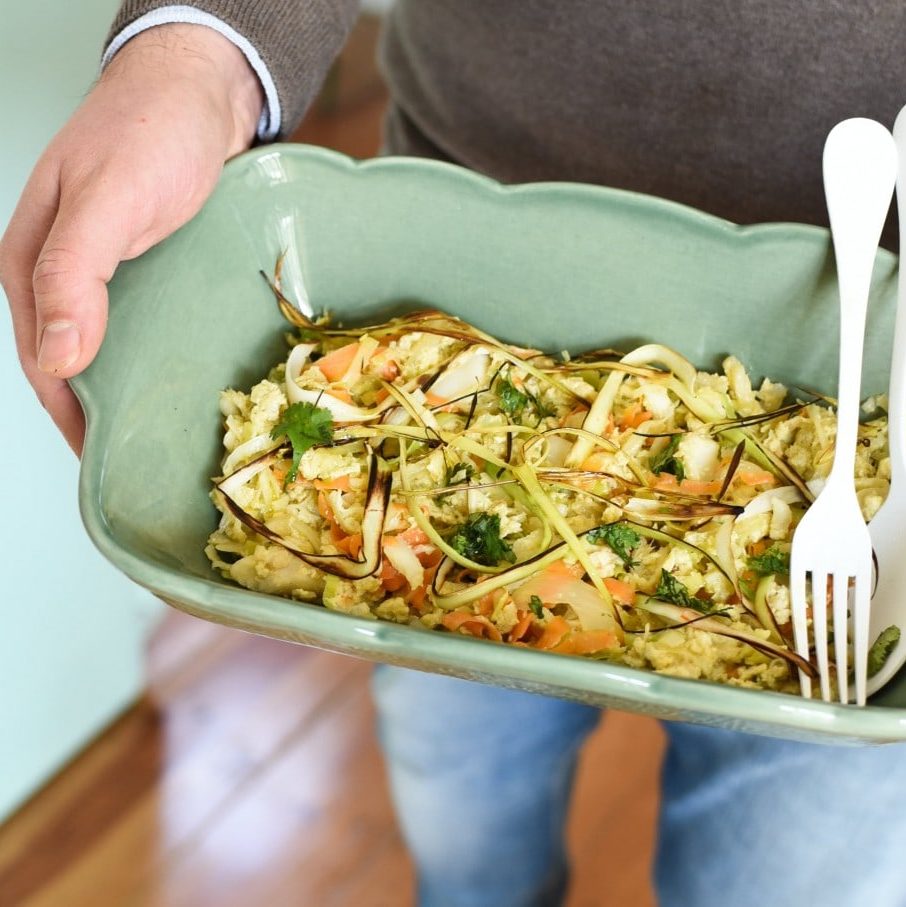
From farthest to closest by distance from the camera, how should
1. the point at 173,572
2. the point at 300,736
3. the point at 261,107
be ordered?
the point at 300,736 → the point at 261,107 → the point at 173,572

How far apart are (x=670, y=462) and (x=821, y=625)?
15 cm

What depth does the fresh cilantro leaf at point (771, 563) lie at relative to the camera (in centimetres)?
71

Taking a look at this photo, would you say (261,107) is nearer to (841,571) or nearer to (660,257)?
(660,257)

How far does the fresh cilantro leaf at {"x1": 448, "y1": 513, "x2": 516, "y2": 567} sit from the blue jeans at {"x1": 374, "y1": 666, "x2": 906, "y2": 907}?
0.31 meters

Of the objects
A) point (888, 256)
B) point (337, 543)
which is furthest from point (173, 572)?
point (888, 256)

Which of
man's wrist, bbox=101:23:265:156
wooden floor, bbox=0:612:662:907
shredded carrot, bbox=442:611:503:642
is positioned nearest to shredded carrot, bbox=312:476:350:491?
shredded carrot, bbox=442:611:503:642

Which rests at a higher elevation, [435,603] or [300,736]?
[435,603]

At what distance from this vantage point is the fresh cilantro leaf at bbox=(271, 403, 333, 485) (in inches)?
29.1

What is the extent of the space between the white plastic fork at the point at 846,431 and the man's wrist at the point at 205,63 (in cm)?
43

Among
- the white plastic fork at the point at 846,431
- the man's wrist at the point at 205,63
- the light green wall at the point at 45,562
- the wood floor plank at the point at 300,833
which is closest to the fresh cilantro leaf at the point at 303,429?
Answer: the man's wrist at the point at 205,63

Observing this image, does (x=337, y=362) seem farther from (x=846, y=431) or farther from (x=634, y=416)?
(x=846, y=431)

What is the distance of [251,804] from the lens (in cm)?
149

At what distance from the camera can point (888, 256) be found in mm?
742

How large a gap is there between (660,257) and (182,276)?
1.15 ft
